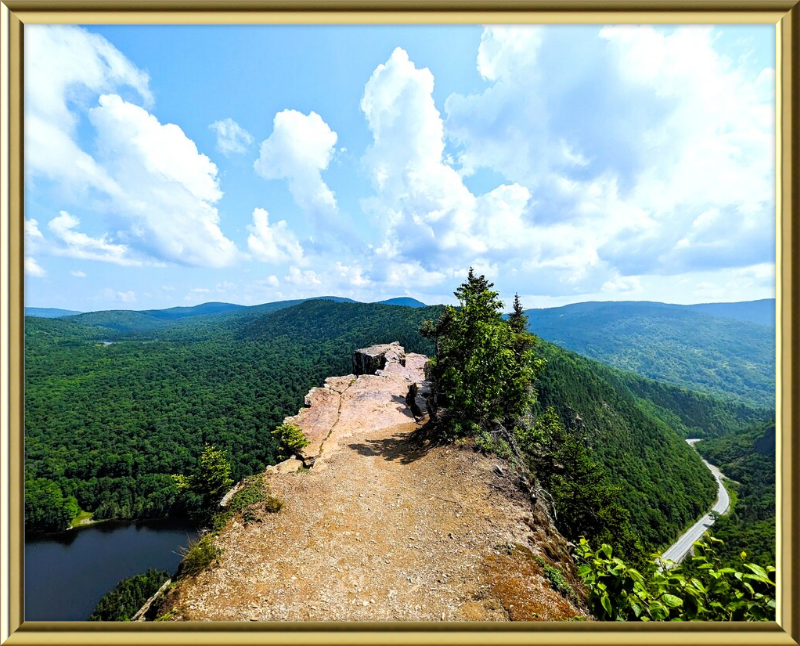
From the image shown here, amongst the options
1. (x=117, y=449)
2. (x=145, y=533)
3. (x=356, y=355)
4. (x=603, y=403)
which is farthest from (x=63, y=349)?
(x=603, y=403)

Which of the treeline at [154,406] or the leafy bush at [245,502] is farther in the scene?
the treeline at [154,406]

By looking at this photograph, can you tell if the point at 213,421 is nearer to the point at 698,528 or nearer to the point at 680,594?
the point at 680,594

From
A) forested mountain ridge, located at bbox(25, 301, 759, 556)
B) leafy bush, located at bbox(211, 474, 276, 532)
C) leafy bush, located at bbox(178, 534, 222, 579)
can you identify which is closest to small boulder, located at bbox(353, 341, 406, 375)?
leafy bush, located at bbox(211, 474, 276, 532)

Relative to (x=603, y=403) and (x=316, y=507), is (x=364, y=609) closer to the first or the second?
(x=316, y=507)

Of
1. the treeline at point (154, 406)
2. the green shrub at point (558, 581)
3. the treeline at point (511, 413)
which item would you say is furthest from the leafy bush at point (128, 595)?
the green shrub at point (558, 581)

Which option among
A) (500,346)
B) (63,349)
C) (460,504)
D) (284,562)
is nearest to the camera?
(284,562)

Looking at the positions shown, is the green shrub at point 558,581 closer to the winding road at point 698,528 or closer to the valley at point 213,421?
the valley at point 213,421

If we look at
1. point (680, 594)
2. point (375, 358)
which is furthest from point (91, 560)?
point (680, 594)
